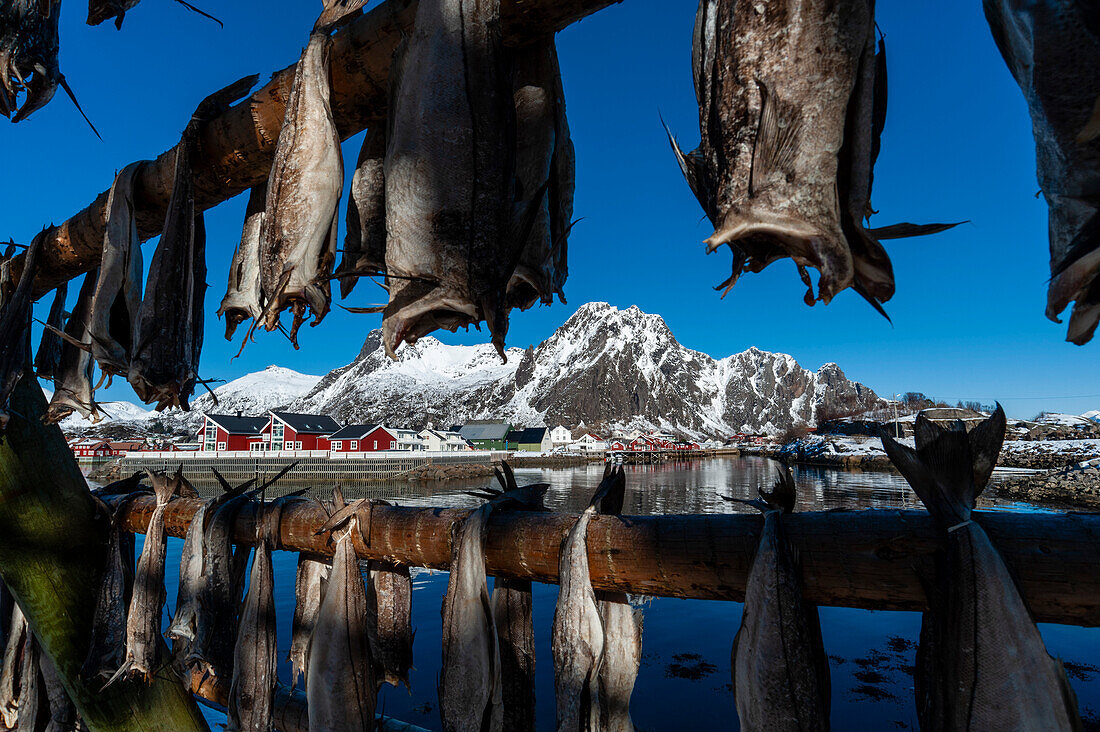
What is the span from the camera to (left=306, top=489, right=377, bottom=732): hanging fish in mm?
1951

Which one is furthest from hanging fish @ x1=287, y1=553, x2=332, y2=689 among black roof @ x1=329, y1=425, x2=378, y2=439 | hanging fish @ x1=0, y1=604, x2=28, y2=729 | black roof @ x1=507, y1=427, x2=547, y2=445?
black roof @ x1=507, y1=427, x2=547, y2=445

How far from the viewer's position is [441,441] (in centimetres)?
7625

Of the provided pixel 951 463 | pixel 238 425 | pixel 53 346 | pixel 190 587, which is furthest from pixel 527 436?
pixel 951 463

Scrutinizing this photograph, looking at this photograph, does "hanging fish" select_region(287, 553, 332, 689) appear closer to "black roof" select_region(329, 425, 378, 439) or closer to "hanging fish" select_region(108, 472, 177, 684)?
"hanging fish" select_region(108, 472, 177, 684)

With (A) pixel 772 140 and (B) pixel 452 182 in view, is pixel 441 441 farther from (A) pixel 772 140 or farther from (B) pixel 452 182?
(A) pixel 772 140

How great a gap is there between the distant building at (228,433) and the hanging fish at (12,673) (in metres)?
54.0

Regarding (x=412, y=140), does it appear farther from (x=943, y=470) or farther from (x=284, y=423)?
(x=284, y=423)

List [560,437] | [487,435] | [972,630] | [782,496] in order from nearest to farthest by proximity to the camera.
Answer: [972,630], [782,496], [487,435], [560,437]

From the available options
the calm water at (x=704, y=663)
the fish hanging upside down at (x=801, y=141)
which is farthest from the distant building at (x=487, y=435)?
the fish hanging upside down at (x=801, y=141)

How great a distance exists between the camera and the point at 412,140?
1.31 m

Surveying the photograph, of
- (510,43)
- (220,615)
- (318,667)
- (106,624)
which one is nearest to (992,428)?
(510,43)

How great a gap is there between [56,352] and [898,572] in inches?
189

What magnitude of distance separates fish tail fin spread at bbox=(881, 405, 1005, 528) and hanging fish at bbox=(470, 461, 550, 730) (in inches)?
44.8

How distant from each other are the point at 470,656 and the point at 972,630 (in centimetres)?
126
